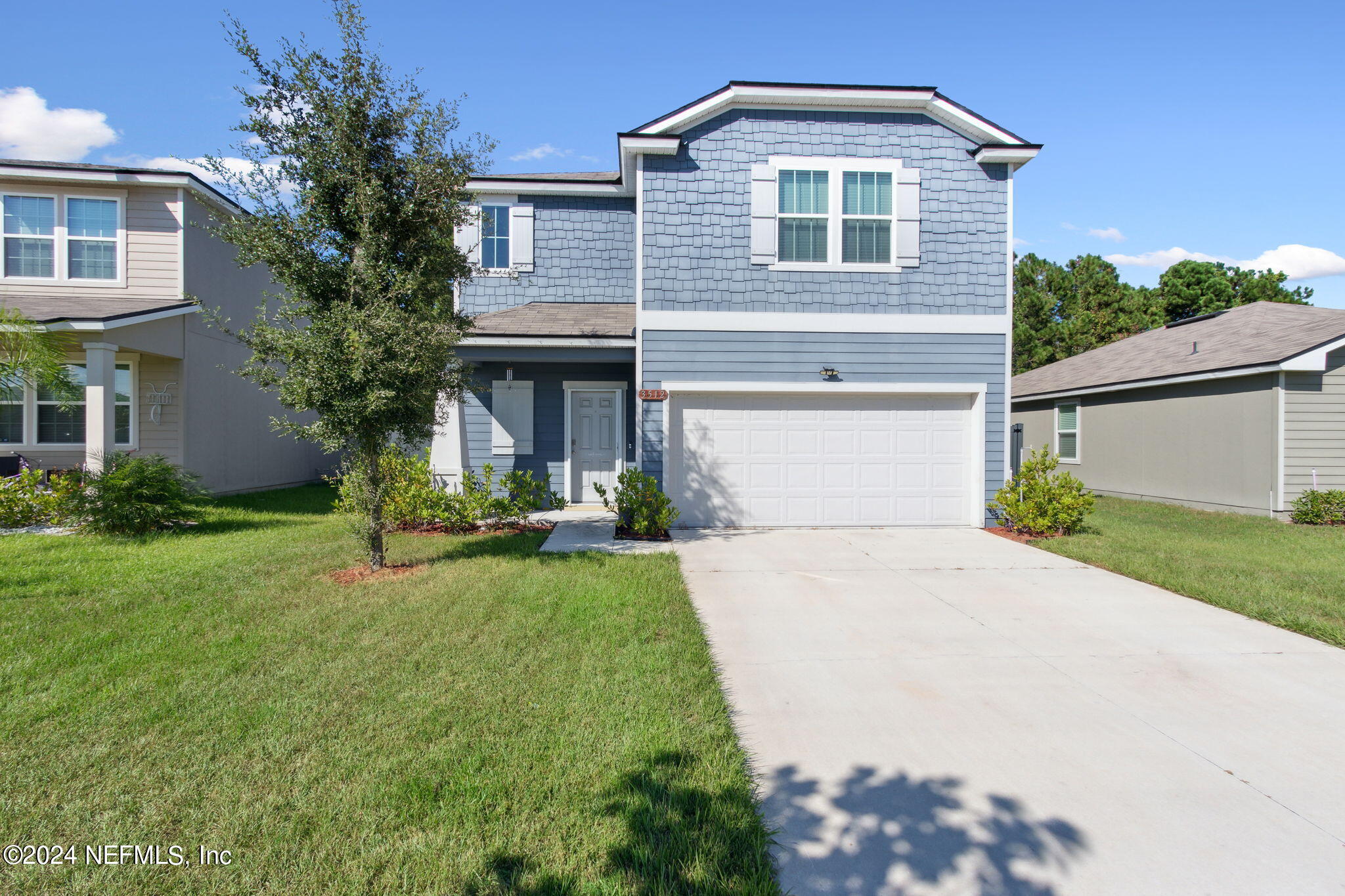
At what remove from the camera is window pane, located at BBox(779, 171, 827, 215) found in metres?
10.0

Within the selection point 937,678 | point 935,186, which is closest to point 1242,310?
point 935,186

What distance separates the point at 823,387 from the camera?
10.1m

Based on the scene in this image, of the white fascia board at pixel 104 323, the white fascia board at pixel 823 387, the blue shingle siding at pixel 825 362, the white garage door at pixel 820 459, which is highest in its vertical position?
the white fascia board at pixel 104 323

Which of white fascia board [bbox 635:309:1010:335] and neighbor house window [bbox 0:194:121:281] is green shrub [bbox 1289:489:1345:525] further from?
neighbor house window [bbox 0:194:121:281]

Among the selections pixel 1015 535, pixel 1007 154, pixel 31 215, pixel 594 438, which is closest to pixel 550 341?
pixel 594 438

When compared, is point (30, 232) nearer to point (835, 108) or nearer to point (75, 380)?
point (75, 380)

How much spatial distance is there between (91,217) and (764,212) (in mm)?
12546

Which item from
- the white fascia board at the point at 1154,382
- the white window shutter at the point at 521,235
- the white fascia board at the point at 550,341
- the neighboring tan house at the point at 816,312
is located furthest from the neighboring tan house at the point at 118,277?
A: the white fascia board at the point at 1154,382

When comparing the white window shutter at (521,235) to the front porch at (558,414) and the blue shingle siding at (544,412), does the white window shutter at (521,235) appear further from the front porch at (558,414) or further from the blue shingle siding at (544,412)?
the blue shingle siding at (544,412)

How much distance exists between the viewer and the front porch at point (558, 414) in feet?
39.1

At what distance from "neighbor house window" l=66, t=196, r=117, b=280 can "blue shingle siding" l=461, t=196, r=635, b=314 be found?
6748 mm

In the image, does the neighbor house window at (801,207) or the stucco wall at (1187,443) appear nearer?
the neighbor house window at (801,207)

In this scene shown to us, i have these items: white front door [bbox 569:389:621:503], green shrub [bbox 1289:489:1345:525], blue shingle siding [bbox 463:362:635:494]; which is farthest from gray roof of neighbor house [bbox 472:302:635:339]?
green shrub [bbox 1289:489:1345:525]

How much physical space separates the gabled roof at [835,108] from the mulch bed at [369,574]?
666 centimetres
